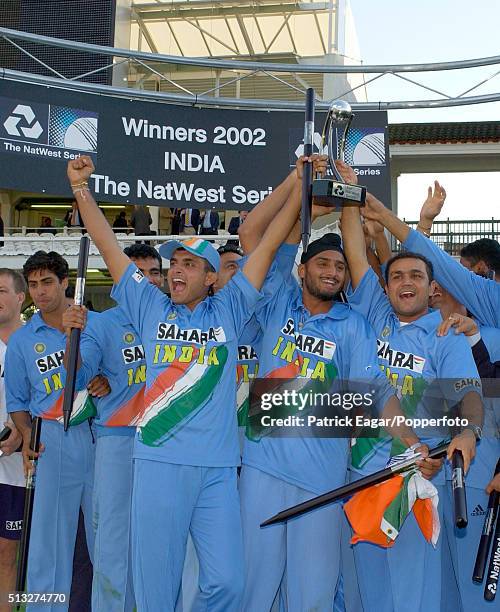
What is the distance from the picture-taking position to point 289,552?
4469mm

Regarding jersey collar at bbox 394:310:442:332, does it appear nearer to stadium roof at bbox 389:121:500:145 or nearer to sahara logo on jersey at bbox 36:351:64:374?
sahara logo on jersey at bbox 36:351:64:374

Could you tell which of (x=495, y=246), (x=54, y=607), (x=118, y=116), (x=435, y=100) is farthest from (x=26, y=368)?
(x=435, y=100)

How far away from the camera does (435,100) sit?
27.5 feet

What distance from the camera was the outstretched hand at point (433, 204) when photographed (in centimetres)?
584

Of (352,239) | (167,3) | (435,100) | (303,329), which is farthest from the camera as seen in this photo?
(167,3)

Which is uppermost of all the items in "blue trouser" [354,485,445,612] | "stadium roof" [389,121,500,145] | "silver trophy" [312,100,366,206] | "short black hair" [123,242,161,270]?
"stadium roof" [389,121,500,145]

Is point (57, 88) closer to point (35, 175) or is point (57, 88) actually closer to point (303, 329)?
point (35, 175)

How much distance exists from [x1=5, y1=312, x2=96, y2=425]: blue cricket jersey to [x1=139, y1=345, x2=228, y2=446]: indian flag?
3.65ft

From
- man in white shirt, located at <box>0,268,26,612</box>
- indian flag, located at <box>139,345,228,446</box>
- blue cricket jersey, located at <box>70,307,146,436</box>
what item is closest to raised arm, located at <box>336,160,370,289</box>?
indian flag, located at <box>139,345,228,446</box>

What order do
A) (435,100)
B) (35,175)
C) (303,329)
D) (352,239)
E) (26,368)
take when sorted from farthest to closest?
(435,100) < (35,175) < (26,368) < (352,239) < (303,329)

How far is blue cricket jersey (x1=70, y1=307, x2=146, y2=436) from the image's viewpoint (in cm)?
548

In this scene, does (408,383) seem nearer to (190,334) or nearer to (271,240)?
(271,240)

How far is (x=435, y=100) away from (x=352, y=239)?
3805 mm

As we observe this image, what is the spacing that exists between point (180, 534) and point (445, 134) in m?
20.2
